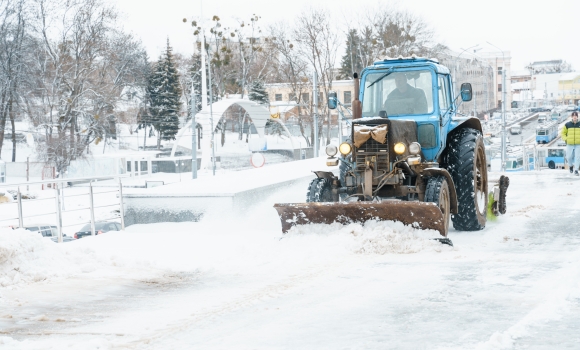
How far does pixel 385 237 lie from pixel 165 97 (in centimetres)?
5791

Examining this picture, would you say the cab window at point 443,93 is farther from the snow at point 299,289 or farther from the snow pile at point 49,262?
the snow pile at point 49,262

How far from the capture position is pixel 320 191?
10.3m

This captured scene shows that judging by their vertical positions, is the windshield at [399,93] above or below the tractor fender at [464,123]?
above

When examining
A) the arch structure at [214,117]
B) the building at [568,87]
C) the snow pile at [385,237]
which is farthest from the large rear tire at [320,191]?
the building at [568,87]

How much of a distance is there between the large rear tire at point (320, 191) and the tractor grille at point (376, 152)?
2.52 feet

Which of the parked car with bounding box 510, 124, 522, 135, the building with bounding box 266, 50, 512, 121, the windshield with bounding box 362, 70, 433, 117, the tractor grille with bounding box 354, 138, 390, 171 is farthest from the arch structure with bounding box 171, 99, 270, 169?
the parked car with bounding box 510, 124, 522, 135

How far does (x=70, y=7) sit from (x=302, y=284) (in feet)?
137

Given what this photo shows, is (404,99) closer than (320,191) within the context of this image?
No

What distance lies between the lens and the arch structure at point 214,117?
145 ft

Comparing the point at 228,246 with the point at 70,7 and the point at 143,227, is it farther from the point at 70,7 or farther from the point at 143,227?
the point at 70,7

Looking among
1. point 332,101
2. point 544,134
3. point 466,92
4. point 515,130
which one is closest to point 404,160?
point 466,92

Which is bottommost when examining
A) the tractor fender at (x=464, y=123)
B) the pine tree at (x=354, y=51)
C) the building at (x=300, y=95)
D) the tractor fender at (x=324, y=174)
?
the tractor fender at (x=324, y=174)

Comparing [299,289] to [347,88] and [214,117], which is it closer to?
[214,117]

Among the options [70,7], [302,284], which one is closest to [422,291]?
[302,284]
